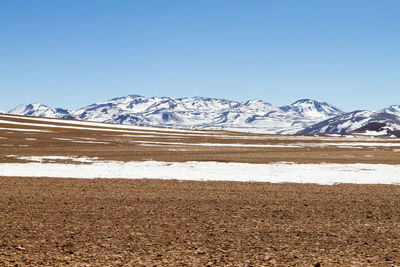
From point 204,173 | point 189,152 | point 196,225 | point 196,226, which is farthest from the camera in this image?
point 189,152

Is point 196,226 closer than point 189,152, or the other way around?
point 196,226

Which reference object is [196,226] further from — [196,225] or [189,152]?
[189,152]

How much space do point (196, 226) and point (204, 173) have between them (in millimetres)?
15006

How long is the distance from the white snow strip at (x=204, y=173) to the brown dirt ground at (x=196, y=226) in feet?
15.7

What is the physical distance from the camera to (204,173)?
27.0 metres

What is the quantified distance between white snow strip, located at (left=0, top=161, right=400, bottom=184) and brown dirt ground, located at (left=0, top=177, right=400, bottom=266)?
4.80m

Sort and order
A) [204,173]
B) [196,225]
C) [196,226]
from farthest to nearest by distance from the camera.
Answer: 1. [204,173]
2. [196,225]
3. [196,226]

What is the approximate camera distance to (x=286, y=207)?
49.4 ft

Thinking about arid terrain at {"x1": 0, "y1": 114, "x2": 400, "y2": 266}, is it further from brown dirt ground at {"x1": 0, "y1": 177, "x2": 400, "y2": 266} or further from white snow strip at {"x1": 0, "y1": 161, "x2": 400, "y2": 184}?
white snow strip at {"x1": 0, "y1": 161, "x2": 400, "y2": 184}

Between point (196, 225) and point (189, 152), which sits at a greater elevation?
point (196, 225)

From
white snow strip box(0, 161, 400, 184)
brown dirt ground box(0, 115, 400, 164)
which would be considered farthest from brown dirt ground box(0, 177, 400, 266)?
brown dirt ground box(0, 115, 400, 164)

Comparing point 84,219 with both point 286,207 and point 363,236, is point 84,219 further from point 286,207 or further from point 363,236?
point 363,236

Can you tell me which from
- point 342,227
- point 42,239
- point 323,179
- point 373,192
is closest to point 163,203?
point 42,239

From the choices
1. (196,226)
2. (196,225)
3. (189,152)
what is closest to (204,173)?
(196,225)
